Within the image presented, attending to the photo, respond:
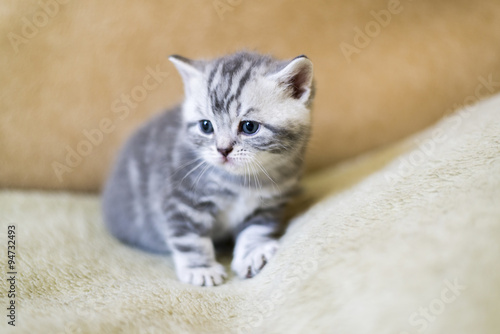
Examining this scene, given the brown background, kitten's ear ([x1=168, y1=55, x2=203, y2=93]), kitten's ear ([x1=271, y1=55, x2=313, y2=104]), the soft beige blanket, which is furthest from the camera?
the brown background

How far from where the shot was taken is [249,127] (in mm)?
1177

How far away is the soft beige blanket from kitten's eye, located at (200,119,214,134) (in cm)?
40

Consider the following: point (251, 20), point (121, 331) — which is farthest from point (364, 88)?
point (121, 331)

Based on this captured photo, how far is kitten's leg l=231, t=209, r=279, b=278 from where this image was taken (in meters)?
1.18

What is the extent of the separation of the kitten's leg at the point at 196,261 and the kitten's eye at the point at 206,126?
1.06 ft

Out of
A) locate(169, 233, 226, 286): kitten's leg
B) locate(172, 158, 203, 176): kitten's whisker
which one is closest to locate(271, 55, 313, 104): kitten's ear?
locate(172, 158, 203, 176): kitten's whisker

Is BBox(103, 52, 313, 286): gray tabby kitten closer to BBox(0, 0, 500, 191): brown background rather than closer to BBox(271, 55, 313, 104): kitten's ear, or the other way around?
BBox(271, 55, 313, 104): kitten's ear

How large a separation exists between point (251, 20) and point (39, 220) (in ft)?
3.77

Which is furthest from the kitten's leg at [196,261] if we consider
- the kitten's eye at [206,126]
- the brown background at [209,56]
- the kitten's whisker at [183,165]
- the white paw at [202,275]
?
the brown background at [209,56]

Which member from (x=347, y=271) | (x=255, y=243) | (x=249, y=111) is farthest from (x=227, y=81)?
(x=347, y=271)

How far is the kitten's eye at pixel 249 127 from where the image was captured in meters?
1.17

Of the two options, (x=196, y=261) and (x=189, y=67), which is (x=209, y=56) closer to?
(x=189, y=67)

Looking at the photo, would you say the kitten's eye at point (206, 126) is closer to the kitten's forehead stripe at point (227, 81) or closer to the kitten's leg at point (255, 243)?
the kitten's forehead stripe at point (227, 81)

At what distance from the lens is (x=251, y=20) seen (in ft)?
5.69
